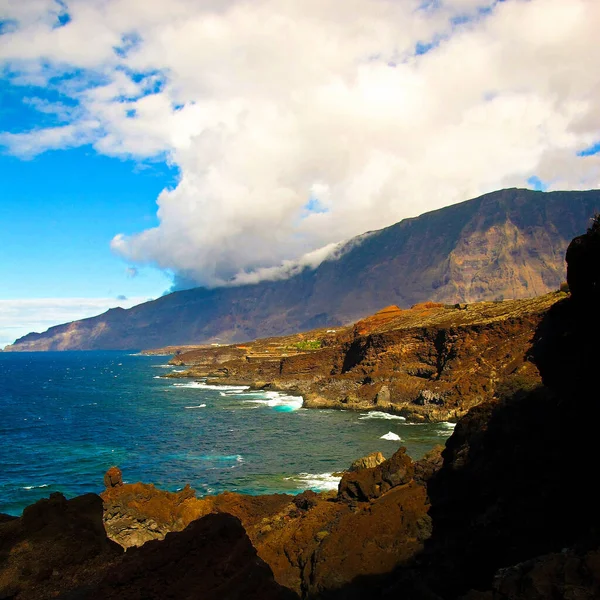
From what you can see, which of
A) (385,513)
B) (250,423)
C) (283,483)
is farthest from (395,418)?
(385,513)

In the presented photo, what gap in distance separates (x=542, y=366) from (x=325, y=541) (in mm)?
11423

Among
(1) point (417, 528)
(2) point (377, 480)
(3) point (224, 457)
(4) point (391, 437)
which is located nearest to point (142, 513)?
(2) point (377, 480)

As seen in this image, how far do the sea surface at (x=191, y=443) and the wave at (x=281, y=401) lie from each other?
36 centimetres

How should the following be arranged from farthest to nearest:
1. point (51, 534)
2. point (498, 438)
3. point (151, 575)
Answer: point (498, 438), point (51, 534), point (151, 575)

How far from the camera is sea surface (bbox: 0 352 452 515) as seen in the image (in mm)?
41781

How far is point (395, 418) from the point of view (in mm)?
69438

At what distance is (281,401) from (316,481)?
55519 mm

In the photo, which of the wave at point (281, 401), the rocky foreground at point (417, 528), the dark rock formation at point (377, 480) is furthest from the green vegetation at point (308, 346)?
the rocky foreground at point (417, 528)

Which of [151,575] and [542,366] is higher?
[542,366]

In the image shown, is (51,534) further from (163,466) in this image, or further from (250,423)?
(250,423)

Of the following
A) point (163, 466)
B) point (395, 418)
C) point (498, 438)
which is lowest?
point (395, 418)

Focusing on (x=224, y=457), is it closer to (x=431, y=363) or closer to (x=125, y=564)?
(x=125, y=564)

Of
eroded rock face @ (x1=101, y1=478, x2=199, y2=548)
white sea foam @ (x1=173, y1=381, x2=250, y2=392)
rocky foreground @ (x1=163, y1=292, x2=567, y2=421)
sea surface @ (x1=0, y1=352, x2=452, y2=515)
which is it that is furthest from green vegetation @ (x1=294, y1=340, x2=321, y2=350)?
eroded rock face @ (x1=101, y1=478, x2=199, y2=548)

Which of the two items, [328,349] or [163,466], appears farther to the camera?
[328,349]
